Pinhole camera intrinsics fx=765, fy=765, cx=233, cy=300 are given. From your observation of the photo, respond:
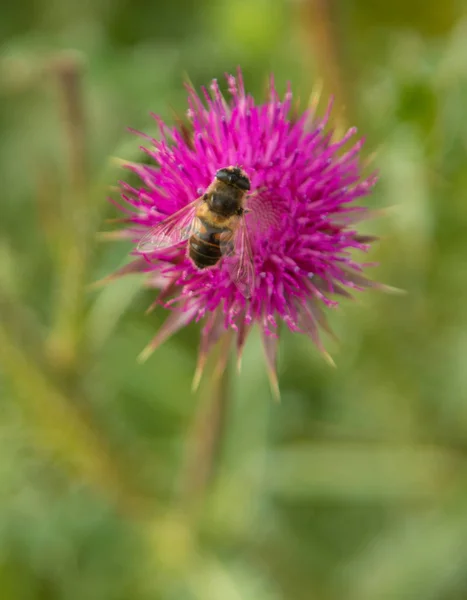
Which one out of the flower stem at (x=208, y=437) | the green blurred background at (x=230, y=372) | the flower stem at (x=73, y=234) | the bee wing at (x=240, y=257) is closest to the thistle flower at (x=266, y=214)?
the bee wing at (x=240, y=257)

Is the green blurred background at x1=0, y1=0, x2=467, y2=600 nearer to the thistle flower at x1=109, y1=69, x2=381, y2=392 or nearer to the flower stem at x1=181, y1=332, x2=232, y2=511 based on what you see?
the flower stem at x1=181, y1=332, x2=232, y2=511

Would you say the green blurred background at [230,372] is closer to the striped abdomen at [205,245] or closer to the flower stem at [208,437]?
the flower stem at [208,437]

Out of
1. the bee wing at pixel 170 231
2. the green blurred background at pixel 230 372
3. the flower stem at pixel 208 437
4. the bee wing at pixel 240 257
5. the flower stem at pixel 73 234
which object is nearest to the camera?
the bee wing at pixel 240 257

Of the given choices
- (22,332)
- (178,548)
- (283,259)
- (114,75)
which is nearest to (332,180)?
(283,259)

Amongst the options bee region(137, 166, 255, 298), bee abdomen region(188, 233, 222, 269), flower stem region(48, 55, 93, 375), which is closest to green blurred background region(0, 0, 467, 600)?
flower stem region(48, 55, 93, 375)

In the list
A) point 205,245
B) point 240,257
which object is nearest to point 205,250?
point 205,245

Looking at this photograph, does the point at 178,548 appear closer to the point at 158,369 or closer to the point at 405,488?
the point at 158,369
